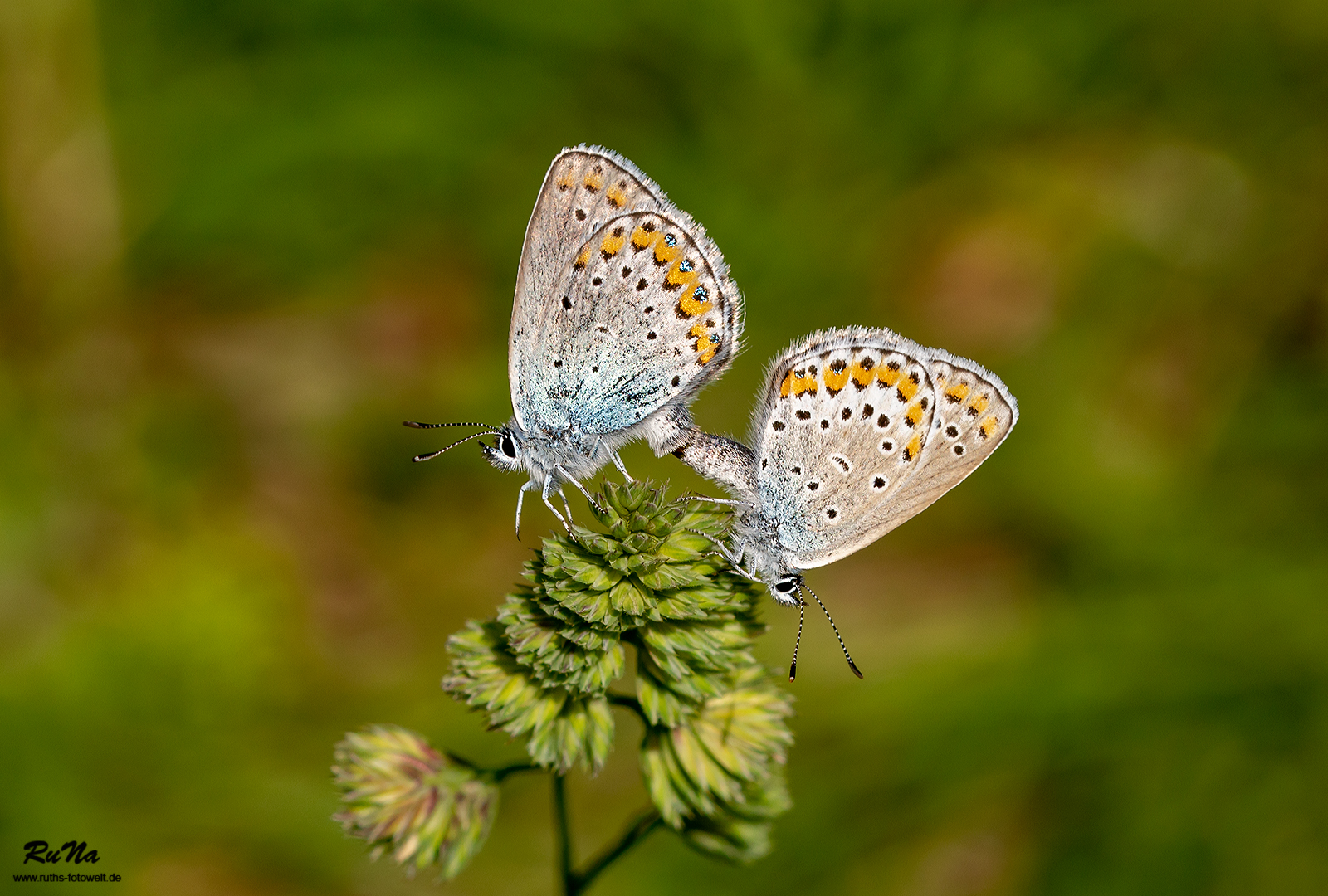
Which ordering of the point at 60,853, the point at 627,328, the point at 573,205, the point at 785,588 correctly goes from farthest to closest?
the point at 60,853 < the point at 627,328 < the point at 573,205 < the point at 785,588

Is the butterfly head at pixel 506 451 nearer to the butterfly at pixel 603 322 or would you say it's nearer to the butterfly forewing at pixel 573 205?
the butterfly at pixel 603 322

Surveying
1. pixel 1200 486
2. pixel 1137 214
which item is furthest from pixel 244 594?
pixel 1137 214

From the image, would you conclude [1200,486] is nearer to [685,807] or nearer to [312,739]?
[685,807]

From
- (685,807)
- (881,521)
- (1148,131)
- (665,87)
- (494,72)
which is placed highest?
(494,72)

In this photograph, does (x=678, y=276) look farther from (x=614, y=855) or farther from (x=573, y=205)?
(x=614, y=855)

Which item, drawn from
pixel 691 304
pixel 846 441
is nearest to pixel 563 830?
pixel 846 441

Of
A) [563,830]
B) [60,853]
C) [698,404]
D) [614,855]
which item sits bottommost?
[614,855]

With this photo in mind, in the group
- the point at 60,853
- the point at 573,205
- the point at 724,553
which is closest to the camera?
the point at 724,553
